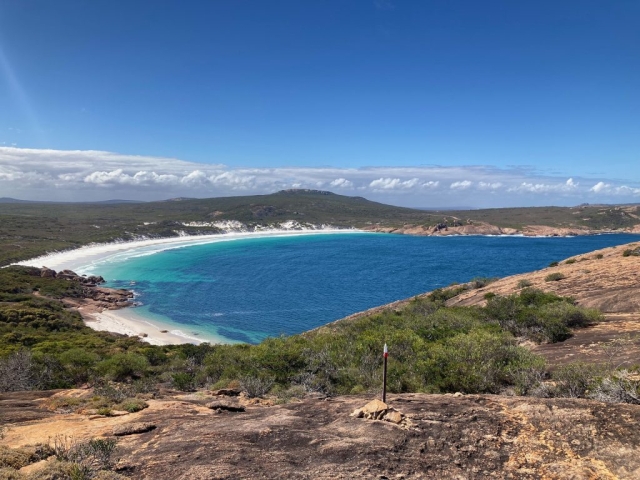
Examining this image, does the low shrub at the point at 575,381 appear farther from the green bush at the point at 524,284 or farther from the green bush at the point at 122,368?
the green bush at the point at 524,284

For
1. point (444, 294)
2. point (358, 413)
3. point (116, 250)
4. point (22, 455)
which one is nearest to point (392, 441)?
point (358, 413)

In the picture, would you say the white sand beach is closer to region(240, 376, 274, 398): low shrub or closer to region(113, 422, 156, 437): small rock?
region(240, 376, 274, 398): low shrub

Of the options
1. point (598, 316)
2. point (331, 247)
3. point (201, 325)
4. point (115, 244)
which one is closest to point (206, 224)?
point (115, 244)

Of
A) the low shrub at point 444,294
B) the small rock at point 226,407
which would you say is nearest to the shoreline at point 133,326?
the low shrub at point 444,294

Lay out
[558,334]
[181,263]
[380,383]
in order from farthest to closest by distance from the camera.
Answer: [181,263]
[558,334]
[380,383]

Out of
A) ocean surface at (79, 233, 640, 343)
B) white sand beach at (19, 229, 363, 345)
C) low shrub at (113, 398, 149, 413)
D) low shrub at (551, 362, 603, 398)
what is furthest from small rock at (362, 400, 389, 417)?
white sand beach at (19, 229, 363, 345)

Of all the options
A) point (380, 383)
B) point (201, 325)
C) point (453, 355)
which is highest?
point (453, 355)

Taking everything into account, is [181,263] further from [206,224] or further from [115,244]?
[206,224]
